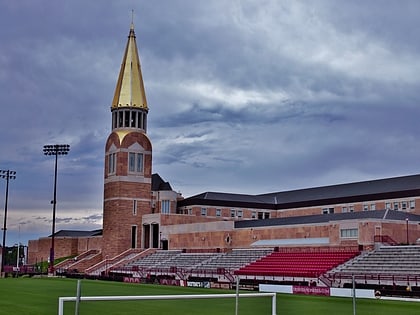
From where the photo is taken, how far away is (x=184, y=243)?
91.1 metres

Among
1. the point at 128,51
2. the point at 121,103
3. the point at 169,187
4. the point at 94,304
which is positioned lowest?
the point at 94,304

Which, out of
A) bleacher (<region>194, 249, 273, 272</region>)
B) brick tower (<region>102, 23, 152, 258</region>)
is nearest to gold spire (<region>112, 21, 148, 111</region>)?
brick tower (<region>102, 23, 152, 258</region>)

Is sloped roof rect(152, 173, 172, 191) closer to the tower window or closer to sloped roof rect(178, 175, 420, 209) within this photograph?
sloped roof rect(178, 175, 420, 209)

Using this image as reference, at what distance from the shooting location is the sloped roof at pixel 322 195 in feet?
309

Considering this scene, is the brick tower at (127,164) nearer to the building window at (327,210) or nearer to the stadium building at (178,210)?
the stadium building at (178,210)

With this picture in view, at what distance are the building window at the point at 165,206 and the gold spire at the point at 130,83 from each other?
50.3 ft

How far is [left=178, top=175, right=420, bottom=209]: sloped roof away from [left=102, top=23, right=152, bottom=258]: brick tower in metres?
11.2

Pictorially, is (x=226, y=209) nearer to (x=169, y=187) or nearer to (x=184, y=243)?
(x=169, y=187)

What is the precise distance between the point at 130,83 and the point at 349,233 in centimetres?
4788

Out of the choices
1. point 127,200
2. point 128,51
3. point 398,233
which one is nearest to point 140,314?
point 398,233

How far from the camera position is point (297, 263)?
64.2 m

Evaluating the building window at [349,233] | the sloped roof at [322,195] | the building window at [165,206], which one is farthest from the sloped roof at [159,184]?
the building window at [349,233]

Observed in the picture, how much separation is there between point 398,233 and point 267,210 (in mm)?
48979

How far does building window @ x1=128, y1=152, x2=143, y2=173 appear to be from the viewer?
98.8 meters
